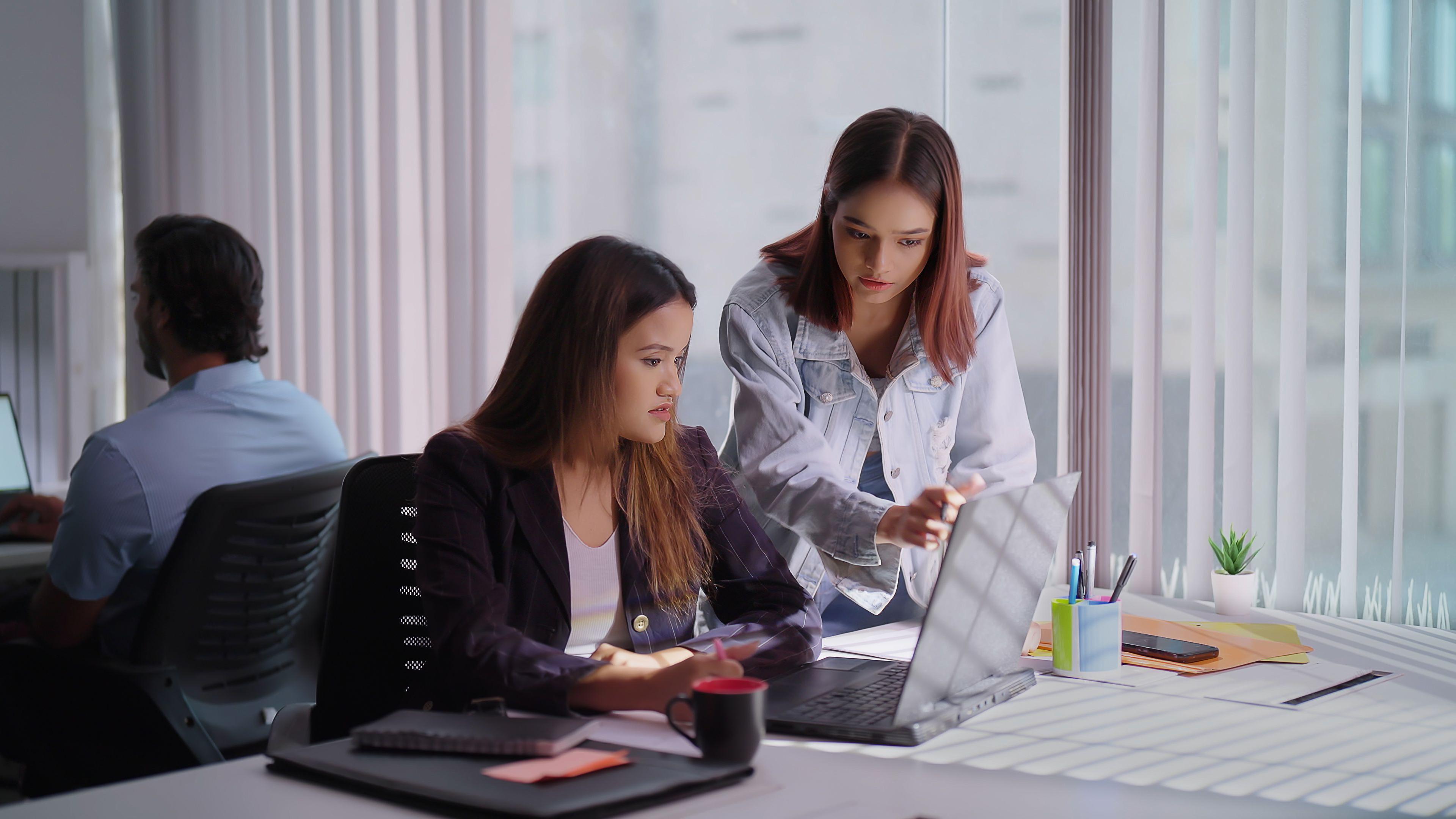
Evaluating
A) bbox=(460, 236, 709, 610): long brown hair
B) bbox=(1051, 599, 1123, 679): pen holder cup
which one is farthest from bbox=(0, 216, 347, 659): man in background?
bbox=(1051, 599, 1123, 679): pen holder cup

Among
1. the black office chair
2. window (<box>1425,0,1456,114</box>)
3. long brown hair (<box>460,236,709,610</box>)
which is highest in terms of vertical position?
window (<box>1425,0,1456,114</box>)

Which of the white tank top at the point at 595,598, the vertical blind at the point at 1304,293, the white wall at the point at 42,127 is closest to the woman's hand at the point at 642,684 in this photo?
the white tank top at the point at 595,598

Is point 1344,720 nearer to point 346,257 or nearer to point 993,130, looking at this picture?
point 993,130

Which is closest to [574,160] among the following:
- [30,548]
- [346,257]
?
[346,257]

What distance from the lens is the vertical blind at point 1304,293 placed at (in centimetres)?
211

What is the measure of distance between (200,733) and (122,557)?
383mm

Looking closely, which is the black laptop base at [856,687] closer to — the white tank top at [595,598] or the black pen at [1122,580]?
the black pen at [1122,580]

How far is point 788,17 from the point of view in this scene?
10.3ft

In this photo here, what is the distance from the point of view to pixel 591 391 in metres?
1.49

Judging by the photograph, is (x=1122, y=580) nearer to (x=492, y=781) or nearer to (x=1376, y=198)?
(x=492, y=781)

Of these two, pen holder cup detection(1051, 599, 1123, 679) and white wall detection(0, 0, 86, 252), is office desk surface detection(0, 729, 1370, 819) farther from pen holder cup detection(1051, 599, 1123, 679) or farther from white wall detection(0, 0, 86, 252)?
white wall detection(0, 0, 86, 252)

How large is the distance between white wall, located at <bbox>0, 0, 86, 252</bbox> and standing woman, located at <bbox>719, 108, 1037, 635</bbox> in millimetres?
2618

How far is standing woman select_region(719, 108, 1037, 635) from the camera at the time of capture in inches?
66.8

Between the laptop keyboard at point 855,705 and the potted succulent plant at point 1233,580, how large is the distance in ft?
3.15
